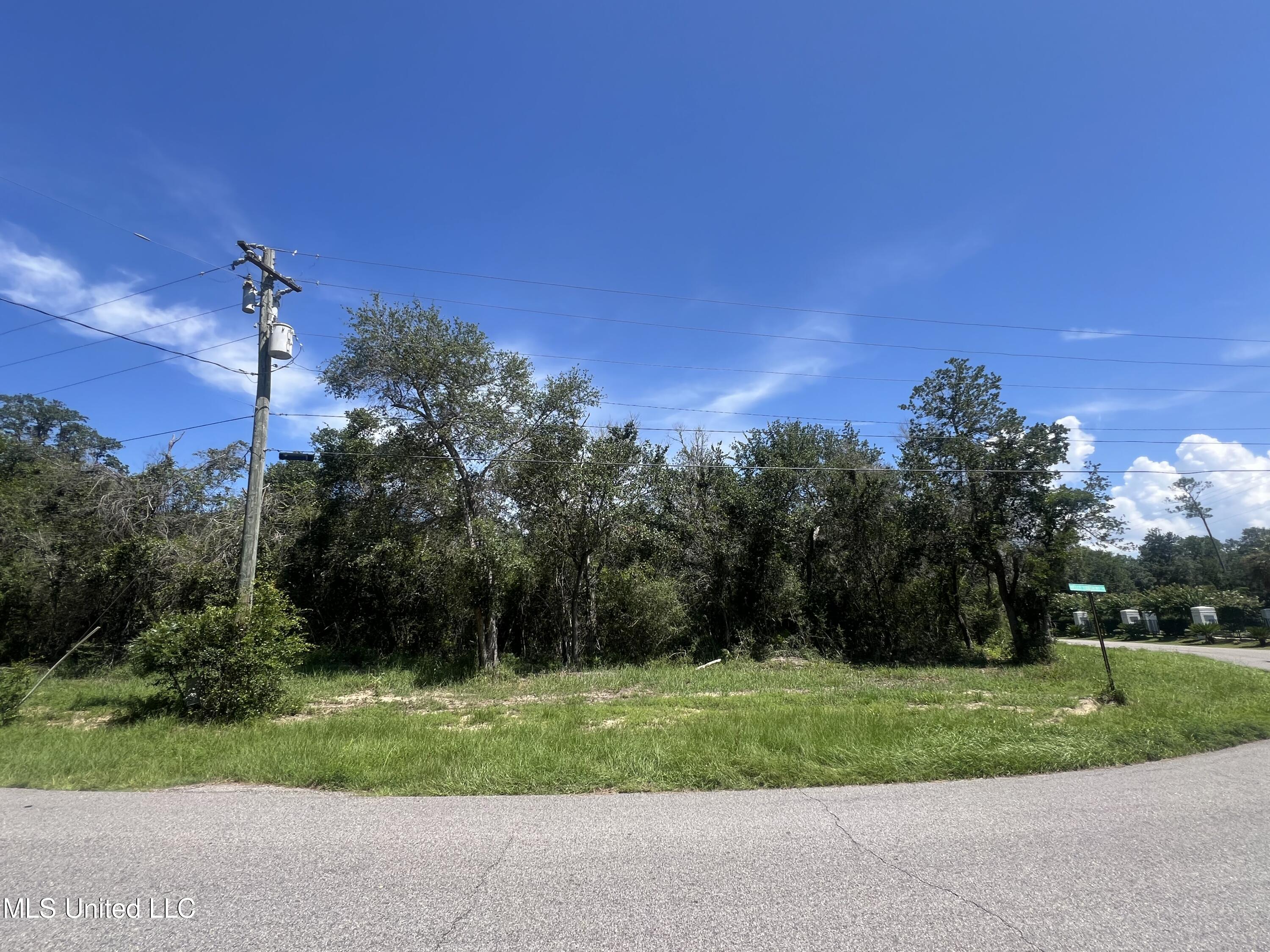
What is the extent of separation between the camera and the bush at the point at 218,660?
9773 millimetres

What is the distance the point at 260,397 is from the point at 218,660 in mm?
4923

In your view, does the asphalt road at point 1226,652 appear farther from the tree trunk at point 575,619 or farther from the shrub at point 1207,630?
the tree trunk at point 575,619

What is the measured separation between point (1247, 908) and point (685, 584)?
62.2ft

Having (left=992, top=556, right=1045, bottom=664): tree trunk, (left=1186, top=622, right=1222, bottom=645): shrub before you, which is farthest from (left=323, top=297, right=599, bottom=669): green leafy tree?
(left=1186, top=622, right=1222, bottom=645): shrub

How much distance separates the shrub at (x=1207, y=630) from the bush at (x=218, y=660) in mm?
48223

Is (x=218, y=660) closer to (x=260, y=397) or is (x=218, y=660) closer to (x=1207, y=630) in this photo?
(x=260, y=397)

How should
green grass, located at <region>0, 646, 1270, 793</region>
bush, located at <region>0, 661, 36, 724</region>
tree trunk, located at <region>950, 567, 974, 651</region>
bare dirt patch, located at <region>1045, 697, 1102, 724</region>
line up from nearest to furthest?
1. green grass, located at <region>0, 646, 1270, 793</region>
2. bare dirt patch, located at <region>1045, 697, 1102, 724</region>
3. bush, located at <region>0, 661, 36, 724</region>
4. tree trunk, located at <region>950, 567, 974, 651</region>

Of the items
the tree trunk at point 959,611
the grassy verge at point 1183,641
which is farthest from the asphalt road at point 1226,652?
the tree trunk at point 959,611

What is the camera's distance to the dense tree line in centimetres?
1761

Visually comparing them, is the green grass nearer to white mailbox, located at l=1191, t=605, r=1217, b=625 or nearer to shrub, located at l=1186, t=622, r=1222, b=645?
shrub, located at l=1186, t=622, r=1222, b=645

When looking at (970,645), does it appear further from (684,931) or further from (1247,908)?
(684,931)

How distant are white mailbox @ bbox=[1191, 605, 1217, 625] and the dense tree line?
21.6 meters

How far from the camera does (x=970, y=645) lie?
81.6 ft

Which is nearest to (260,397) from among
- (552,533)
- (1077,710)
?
(552,533)
